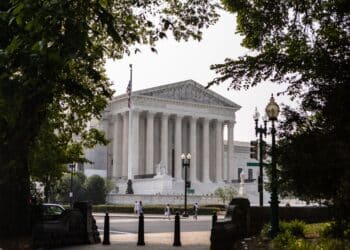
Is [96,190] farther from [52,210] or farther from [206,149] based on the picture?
[52,210]

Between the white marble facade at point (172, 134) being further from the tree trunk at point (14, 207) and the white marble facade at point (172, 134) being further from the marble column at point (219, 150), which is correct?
the tree trunk at point (14, 207)

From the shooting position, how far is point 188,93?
346 ft

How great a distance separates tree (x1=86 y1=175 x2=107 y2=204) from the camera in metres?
80.6

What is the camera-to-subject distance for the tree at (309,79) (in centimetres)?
970

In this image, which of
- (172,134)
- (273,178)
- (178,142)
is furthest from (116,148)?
(273,178)

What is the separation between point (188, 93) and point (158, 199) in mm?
30860

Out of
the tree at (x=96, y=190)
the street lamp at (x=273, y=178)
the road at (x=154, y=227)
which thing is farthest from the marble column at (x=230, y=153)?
the street lamp at (x=273, y=178)

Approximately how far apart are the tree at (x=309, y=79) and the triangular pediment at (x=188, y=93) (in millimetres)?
83011

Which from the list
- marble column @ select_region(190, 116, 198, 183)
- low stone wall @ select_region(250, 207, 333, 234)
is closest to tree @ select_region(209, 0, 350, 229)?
low stone wall @ select_region(250, 207, 333, 234)

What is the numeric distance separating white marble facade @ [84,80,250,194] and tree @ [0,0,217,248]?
74.5 metres

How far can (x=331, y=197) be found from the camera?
33.0 ft

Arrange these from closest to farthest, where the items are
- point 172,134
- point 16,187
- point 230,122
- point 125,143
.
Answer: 1. point 16,187
2. point 125,143
3. point 172,134
4. point 230,122

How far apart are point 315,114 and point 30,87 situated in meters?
5.58

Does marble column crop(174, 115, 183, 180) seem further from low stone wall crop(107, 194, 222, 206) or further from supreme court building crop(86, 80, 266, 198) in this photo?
low stone wall crop(107, 194, 222, 206)
